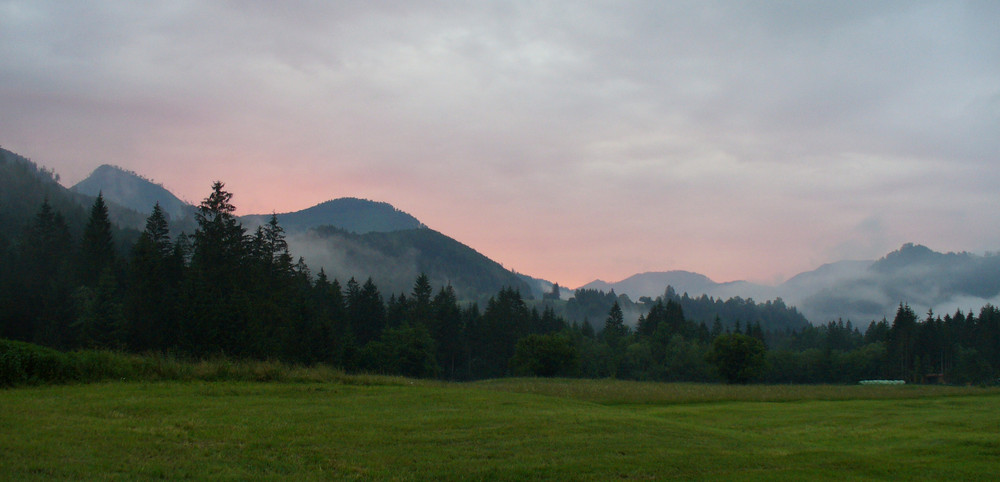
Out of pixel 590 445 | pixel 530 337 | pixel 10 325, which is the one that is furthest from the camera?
pixel 530 337

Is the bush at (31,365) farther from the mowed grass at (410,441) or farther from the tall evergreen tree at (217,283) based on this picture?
the tall evergreen tree at (217,283)

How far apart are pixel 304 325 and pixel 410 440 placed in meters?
60.2

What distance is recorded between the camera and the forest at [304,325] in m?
61.2

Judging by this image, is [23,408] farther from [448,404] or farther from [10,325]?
[10,325]

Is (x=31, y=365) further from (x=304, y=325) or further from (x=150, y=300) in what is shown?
(x=304, y=325)

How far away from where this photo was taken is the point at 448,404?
78.4 ft

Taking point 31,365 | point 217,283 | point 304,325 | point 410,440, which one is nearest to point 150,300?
point 217,283

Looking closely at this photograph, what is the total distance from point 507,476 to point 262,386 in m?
17.1

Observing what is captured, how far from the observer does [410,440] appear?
51.5ft

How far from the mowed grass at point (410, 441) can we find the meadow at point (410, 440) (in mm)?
51

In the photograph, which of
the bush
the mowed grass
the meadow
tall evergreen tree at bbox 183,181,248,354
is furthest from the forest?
the mowed grass

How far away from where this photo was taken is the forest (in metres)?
61.2

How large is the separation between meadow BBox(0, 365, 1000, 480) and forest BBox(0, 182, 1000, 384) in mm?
28241

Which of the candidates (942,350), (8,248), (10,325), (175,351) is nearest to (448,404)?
(175,351)
